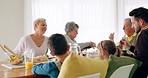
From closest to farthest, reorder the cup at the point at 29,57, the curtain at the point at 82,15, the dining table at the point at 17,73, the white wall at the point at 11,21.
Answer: the dining table at the point at 17,73 < the cup at the point at 29,57 < the white wall at the point at 11,21 < the curtain at the point at 82,15

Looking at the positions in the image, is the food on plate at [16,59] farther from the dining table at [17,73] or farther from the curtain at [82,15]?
the curtain at [82,15]

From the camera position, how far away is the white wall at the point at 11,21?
4008mm

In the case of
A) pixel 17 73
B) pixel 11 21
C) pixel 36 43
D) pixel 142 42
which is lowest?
pixel 17 73

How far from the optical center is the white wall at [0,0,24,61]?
4.01 m

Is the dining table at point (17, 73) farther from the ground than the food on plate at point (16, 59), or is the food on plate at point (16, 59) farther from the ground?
the food on plate at point (16, 59)

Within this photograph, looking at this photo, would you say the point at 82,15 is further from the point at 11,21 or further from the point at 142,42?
the point at 142,42

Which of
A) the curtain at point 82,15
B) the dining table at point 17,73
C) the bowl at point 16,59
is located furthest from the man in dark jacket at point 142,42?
the curtain at point 82,15

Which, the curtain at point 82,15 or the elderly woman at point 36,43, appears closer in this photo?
the elderly woman at point 36,43

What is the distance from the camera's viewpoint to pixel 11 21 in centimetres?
412

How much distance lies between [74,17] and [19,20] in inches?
49.0

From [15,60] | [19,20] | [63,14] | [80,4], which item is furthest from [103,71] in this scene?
[80,4]

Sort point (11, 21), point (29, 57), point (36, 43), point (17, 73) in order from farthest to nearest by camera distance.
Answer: point (11, 21) → point (36, 43) → point (29, 57) → point (17, 73)

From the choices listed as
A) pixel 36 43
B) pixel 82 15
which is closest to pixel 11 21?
pixel 36 43

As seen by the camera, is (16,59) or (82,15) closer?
(16,59)
